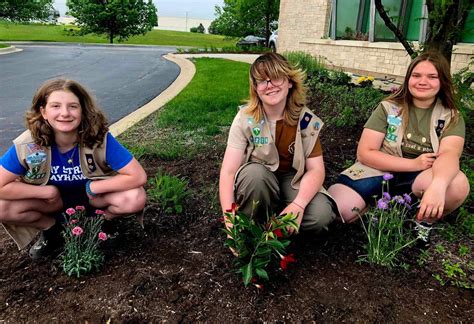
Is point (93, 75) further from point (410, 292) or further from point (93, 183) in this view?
point (410, 292)

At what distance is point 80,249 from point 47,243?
11.4 inches

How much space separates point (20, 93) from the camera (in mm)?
7992

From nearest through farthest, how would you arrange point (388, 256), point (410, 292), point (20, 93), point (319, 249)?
point (410, 292), point (388, 256), point (319, 249), point (20, 93)

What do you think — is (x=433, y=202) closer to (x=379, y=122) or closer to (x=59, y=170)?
(x=379, y=122)

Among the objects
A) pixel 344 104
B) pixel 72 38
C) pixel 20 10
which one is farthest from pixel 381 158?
pixel 72 38

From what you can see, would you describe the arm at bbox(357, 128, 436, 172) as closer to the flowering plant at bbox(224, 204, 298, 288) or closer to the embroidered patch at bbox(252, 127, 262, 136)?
the embroidered patch at bbox(252, 127, 262, 136)

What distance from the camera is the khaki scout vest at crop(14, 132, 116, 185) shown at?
2256 mm

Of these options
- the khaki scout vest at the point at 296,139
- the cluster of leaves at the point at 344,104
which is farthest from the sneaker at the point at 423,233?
the cluster of leaves at the point at 344,104

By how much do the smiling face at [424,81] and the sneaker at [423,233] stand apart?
2.60 ft

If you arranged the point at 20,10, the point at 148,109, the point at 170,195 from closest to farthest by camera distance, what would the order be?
the point at 170,195
the point at 148,109
the point at 20,10

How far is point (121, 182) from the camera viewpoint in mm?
2387

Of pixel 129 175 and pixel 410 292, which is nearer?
pixel 410 292

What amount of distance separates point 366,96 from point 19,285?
15.6 feet

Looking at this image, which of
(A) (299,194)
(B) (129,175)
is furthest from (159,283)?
(A) (299,194)
